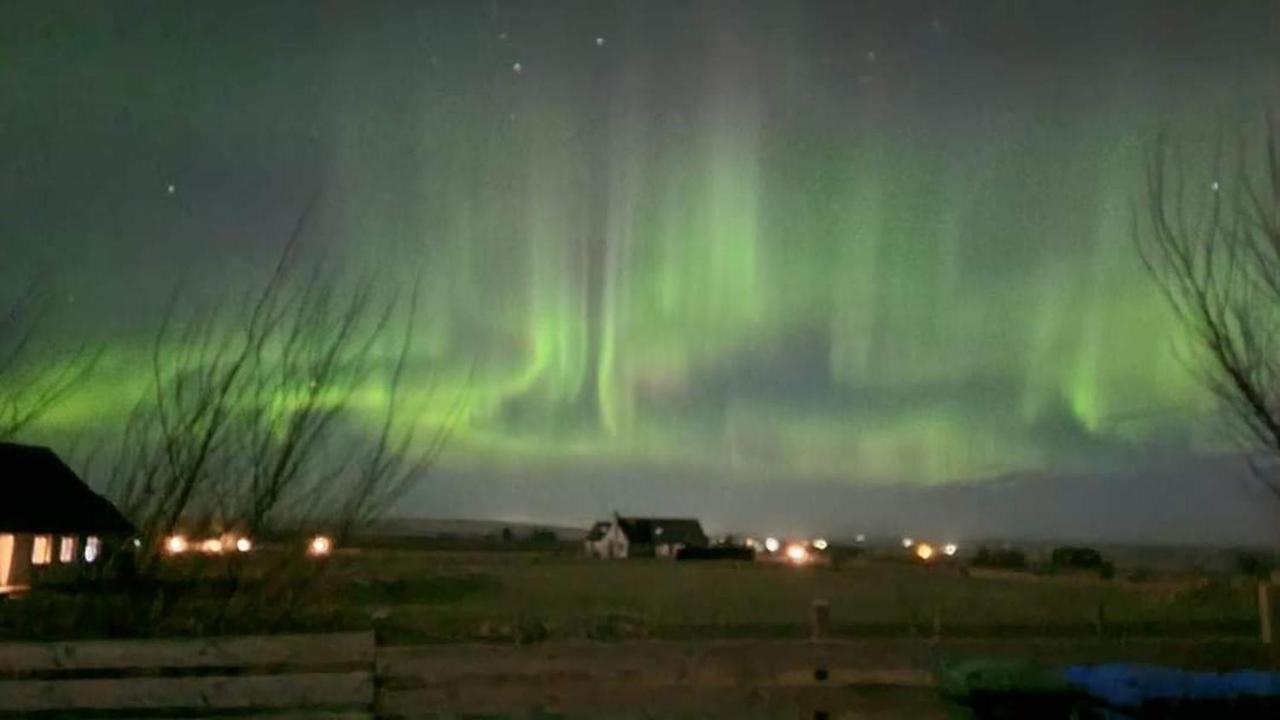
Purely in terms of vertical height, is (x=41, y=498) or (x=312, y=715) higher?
(x=41, y=498)

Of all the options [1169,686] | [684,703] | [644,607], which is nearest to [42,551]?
[644,607]

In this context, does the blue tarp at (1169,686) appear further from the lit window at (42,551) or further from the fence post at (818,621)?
the lit window at (42,551)

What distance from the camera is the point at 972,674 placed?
8.70m

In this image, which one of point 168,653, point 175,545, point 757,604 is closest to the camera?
point 168,653

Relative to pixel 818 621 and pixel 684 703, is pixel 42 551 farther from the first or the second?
pixel 684 703

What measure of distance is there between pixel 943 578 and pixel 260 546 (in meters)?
41.6

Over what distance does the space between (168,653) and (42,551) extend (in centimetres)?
2519

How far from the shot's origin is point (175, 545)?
12461 millimetres

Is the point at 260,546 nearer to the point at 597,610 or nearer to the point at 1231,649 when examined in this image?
the point at 1231,649

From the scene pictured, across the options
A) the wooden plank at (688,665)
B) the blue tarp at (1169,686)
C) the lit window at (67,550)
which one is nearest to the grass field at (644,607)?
the wooden plank at (688,665)

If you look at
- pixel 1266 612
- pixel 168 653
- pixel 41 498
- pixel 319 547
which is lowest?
pixel 168 653

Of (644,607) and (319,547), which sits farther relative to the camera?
(644,607)

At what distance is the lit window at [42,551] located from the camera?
102 feet

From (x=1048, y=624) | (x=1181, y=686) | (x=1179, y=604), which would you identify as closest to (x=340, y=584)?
(x=1181, y=686)
